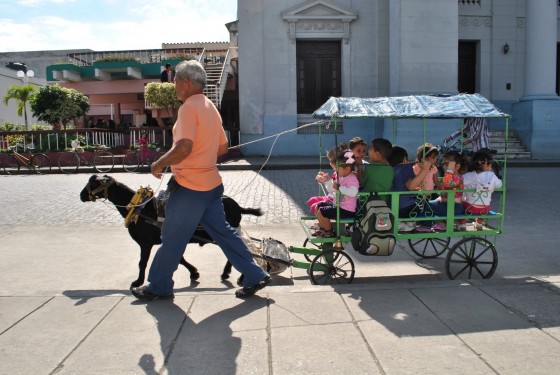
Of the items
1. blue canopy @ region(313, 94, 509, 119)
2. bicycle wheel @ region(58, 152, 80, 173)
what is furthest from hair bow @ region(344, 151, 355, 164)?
bicycle wheel @ region(58, 152, 80, 173)

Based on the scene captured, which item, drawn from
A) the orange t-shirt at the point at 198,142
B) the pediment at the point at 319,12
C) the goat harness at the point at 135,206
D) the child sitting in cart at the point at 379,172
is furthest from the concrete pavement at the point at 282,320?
the pediment at the point at 319,12

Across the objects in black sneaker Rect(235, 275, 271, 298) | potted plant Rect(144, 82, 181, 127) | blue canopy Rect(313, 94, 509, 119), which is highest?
potted plant Rect(144, 82, 181, 127)

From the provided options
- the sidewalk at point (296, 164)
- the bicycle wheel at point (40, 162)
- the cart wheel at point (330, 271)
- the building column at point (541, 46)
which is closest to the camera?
the cart wheel at point (330, 271)

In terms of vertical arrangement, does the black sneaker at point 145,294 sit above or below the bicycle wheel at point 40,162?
below

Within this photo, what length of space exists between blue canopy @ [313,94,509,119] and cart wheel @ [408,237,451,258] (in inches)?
71.3

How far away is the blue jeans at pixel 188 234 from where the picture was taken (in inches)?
189

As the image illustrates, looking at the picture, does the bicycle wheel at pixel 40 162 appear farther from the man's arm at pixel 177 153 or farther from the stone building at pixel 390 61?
the man's arm at pixel 177 153

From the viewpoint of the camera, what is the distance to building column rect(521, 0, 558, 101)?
68.6 ft

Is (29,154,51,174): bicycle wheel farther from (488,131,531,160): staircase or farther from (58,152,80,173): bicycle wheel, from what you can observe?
(488,131,531,160): staircase

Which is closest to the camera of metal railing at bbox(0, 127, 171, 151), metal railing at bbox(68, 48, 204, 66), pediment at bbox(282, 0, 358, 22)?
metal railing at bbox(0, 127, 171, 151)

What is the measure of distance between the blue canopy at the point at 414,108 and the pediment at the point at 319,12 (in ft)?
57.4

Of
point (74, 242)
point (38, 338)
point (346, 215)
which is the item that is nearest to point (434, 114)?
point (346, 215)

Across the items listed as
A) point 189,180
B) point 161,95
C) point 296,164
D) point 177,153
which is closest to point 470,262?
point 189,180

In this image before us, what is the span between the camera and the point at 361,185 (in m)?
6.09
